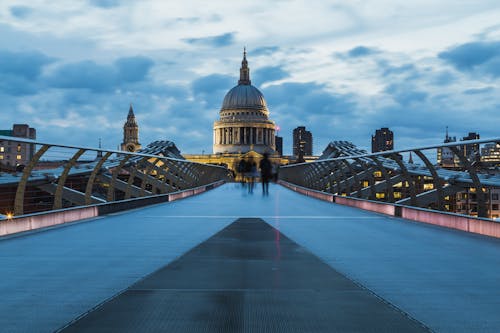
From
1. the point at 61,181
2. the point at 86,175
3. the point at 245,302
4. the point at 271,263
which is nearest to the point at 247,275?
the point at 271,263

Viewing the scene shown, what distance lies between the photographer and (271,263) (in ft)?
24.1

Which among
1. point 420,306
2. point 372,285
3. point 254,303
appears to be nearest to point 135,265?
point 254,303

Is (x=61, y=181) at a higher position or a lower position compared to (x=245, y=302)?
higher

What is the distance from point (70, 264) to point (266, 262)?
2.50 m

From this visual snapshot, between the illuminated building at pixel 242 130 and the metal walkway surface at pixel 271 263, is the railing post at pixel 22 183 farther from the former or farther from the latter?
the illuminated building at pixel 242 130

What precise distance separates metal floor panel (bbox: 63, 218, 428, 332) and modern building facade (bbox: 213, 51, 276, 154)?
178 metres

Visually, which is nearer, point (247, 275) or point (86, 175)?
point (247, 275)

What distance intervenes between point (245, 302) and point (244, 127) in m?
186

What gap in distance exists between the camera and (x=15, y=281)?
19.7 ft

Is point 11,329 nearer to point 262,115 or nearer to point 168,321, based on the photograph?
point 168,321

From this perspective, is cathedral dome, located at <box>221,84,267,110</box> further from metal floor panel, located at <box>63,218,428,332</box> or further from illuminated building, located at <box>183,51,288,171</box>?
metal floor panel, located at <box>63,218,428,332</box>

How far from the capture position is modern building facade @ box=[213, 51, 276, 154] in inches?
7480

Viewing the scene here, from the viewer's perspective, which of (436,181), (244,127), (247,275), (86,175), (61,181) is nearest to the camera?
(247,275)

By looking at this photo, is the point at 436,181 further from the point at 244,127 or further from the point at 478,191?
the point at 244,127
